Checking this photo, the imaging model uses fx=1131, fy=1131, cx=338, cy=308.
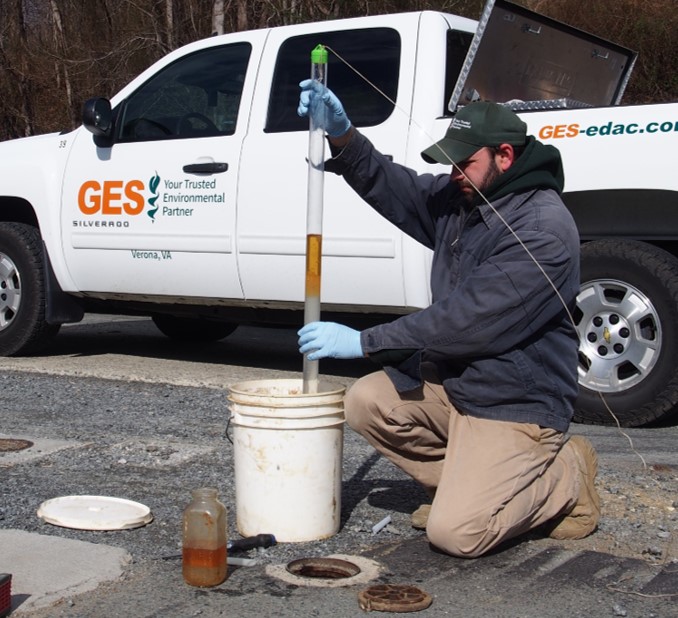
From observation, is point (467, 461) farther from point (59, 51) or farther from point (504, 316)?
point (59, 51)

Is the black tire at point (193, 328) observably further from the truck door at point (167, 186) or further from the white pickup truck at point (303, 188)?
the truck door at point (167, 186)

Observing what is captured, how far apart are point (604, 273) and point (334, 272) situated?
1.54 m

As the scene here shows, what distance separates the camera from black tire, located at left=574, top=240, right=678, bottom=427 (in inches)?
219

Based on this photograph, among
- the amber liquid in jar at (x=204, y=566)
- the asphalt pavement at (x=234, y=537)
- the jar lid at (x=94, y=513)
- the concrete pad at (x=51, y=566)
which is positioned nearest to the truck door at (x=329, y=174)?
the asphalt pavement at (x=234, y=537)

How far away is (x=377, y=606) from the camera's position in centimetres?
320

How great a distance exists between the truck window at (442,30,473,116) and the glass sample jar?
3438 millimetres

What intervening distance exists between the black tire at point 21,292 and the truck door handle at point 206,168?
1406 millimetres

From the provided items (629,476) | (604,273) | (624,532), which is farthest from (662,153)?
(624,532)

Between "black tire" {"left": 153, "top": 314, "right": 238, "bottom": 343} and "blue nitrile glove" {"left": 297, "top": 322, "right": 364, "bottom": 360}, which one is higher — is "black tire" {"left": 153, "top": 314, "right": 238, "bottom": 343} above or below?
below

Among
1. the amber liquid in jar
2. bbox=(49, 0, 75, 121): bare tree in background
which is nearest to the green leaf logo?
the amber liquid in jar

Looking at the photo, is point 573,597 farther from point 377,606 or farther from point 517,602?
point 377,606

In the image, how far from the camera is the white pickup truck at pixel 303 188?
564 cm

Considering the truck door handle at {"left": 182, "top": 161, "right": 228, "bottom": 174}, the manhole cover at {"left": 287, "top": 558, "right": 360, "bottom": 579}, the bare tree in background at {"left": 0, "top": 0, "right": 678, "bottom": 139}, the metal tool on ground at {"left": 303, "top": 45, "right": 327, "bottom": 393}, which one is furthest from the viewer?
the bare tree in background at {"left": 0, "top": 0, "right": 678, "bottom": 139}

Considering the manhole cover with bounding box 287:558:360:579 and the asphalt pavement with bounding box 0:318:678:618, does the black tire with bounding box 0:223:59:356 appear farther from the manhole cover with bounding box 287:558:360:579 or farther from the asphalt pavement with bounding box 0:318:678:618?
the manhole cover with bounding box 287:558:360:579
